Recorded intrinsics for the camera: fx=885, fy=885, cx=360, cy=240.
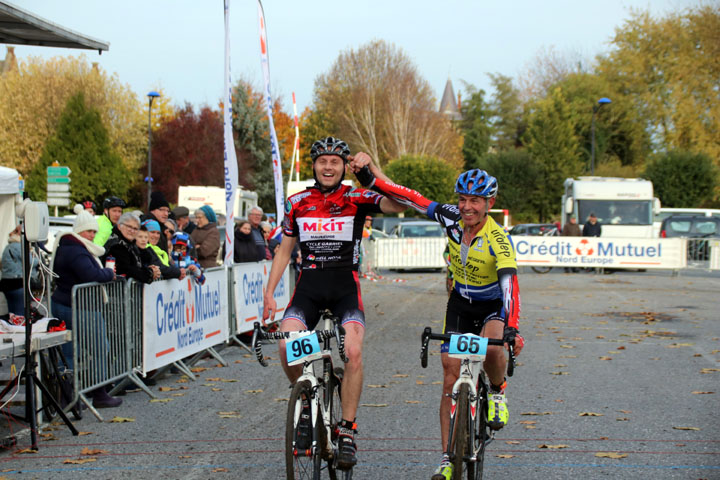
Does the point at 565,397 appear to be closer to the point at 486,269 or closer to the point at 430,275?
the point at 486,269

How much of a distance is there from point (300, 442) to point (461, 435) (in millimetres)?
901

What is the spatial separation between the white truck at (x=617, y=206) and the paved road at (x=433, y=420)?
747 inches

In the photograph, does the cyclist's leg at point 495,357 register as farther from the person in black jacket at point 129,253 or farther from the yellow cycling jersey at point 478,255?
the person in black jacket at point 129,253

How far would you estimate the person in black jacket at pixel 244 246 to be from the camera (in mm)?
13961

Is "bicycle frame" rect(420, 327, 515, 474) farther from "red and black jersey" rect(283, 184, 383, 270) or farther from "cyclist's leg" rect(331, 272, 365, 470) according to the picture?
"red and black jersey" rect(283, 184, 383, 270)

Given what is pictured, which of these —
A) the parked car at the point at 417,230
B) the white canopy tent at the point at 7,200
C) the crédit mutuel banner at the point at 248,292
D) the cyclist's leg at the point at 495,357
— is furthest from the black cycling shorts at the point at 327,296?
the parked car at the point at 417,230

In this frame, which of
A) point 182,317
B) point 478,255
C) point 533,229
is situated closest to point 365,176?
point 478,255

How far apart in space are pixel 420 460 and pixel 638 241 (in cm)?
2427

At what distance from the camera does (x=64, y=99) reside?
215 ft

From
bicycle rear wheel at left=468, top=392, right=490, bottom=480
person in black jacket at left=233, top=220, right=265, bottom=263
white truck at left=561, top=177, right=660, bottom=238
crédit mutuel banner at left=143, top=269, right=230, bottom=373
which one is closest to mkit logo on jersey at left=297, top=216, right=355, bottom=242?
bicycle rear wheel at left=468, top=392, right=490, bottom=480

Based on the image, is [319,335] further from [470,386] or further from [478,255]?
[478,255]

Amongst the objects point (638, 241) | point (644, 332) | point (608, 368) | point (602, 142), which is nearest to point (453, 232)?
point (608, 368)

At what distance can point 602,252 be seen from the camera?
29.1 metres

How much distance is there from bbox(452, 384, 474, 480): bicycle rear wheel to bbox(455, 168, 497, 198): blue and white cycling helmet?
1.21 meters
